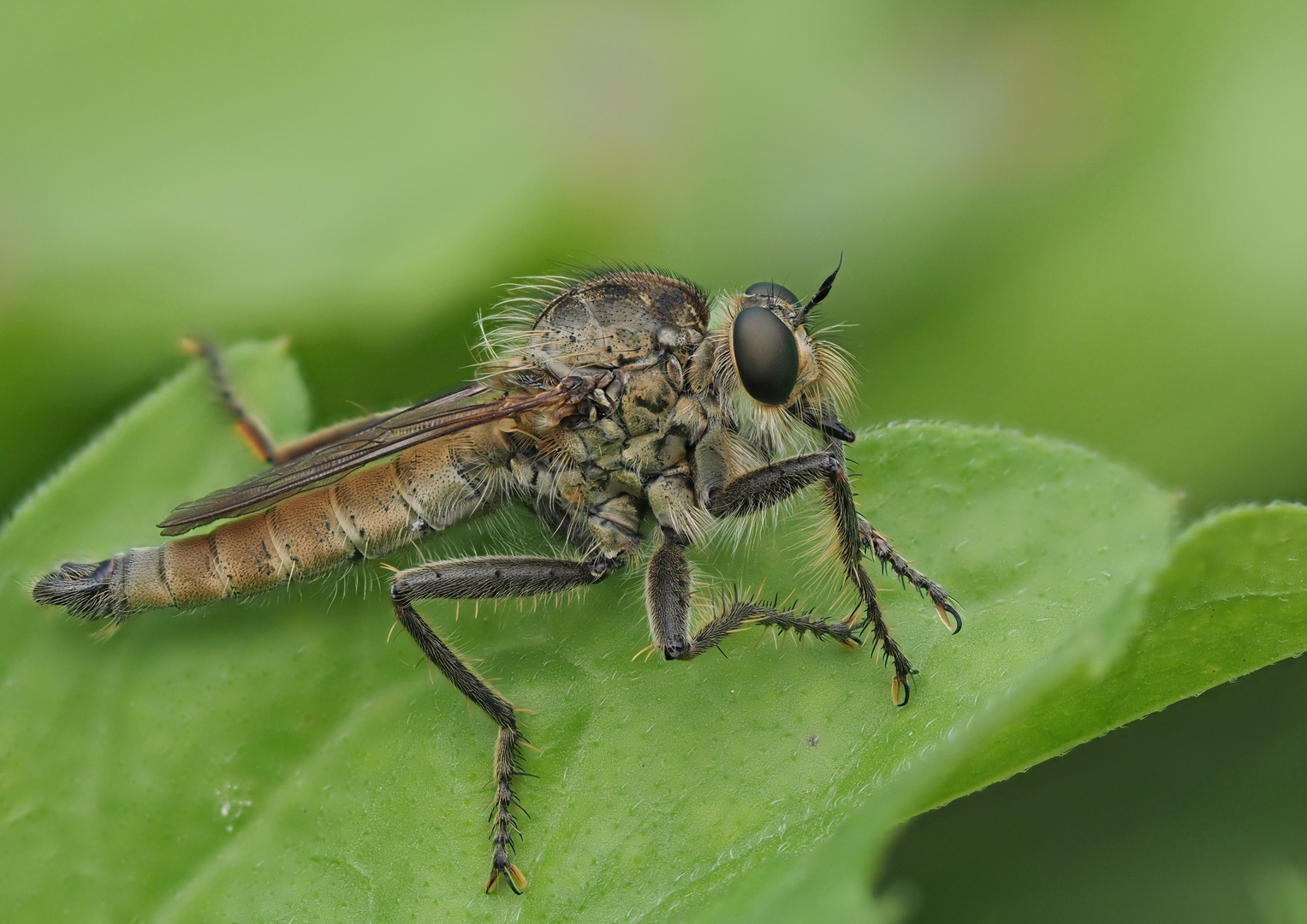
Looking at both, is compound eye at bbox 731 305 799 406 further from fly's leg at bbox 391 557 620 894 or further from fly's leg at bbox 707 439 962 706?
fly's leg at bbox 391 557 620 894

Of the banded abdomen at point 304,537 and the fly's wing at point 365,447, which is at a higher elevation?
the fly's wing at point 365,447

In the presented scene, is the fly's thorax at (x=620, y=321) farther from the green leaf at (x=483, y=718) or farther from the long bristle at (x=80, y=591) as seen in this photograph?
the long bristle at (x=80, y=591)

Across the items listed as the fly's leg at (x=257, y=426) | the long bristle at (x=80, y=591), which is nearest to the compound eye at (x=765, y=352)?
the fly's leg at (x=257, y=426)

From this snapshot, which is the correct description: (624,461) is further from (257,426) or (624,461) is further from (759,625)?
(257,426)

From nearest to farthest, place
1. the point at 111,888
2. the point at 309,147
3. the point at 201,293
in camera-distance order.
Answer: the point at 111,888
the point at 201,293
the point at 309,147

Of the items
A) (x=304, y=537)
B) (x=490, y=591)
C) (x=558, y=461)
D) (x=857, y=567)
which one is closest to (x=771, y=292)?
(x=558, y=461)

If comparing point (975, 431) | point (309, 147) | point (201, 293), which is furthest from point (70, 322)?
point (975, 431)

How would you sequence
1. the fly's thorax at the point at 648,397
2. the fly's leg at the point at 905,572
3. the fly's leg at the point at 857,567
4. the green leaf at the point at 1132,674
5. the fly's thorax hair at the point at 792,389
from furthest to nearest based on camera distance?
the fly's thorax at the point at 648,397, the fly's thorax hair at the point at 792,389, the fly's leg at the point at 905,572, the fly's leg at the point at 857,567, the green leaf at the point at 1132,674

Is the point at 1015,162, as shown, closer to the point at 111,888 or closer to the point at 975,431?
the point at 975,431
